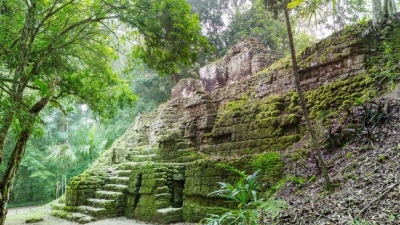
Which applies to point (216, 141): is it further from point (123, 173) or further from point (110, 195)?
point (110, 195)

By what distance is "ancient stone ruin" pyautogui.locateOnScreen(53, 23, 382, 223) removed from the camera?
20.9 feet

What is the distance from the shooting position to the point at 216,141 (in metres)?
8.61

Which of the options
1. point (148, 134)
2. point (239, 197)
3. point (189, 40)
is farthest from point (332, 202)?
point (148, 134)

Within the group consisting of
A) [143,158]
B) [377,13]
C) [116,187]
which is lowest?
[116,187]

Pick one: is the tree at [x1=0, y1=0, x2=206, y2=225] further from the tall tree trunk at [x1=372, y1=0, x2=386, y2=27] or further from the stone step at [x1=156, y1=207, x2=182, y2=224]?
the tall tree trunk at [x1=372, y1=0, x2=386, y2=27]

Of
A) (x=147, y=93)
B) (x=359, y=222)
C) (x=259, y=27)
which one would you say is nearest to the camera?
(x=359, y=222)

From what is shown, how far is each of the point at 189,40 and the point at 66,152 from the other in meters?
12.9

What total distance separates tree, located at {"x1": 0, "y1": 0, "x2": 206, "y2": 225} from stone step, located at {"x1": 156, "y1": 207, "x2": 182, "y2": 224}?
249 cm

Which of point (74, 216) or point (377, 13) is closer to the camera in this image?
point (377, 13)

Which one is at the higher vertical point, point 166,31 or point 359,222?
point 166,31

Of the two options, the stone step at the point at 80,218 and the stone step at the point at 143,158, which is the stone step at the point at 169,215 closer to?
the stone step at the point at 80,218

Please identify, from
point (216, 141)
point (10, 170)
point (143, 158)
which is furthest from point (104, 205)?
point (216, 141)

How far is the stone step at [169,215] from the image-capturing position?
6355 mm

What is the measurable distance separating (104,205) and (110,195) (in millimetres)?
417
